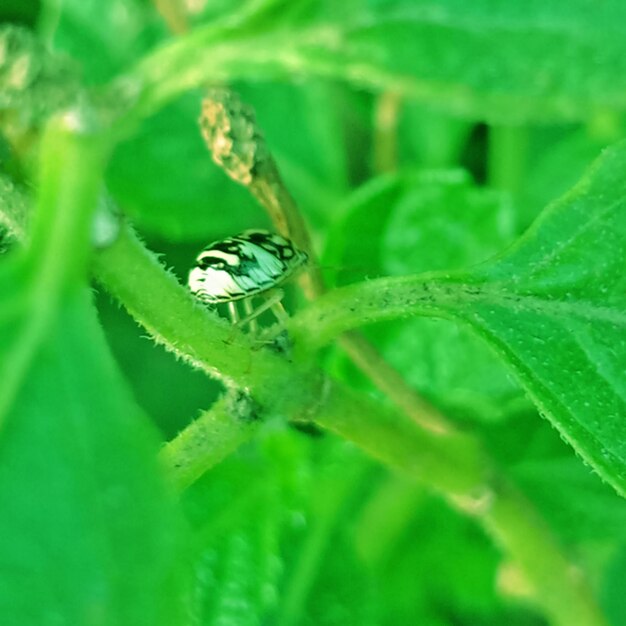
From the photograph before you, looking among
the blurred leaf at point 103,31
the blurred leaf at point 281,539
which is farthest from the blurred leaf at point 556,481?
the blurred leaf at point 103,31

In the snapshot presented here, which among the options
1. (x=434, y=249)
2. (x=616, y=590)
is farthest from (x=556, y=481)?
(x=434, y=249)

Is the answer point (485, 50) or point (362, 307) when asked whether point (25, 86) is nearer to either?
point (362, 307)

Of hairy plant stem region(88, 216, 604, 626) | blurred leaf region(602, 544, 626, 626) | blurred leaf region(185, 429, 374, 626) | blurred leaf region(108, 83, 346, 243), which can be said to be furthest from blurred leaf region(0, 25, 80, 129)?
blurred leaf region(602, 544, 626, 626)

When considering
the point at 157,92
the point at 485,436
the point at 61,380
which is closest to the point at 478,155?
the point at 485,436

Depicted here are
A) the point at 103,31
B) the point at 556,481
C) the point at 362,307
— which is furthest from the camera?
the point at 103,31

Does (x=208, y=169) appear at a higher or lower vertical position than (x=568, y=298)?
higher
